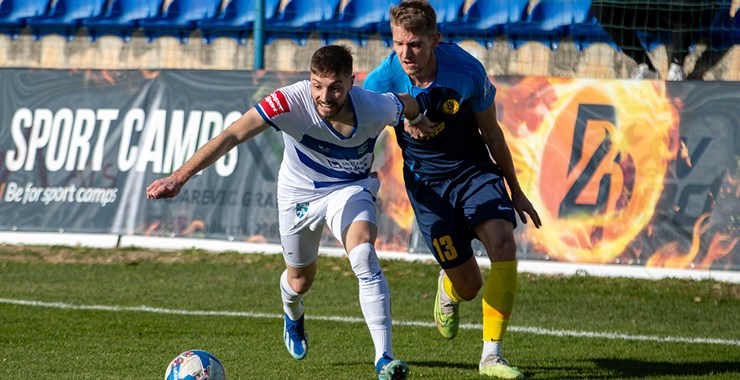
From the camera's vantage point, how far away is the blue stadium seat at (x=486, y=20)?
15852mm

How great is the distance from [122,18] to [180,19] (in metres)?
0.99

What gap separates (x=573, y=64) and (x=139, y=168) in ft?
19.2

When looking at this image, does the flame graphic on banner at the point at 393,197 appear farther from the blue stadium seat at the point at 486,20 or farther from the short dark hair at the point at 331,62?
the short dark hair at the point at 331,62

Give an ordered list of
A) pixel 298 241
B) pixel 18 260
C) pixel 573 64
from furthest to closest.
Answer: pixel 573 64
pixel 18 260
pixel 298 241

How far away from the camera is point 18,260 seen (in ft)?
41.3

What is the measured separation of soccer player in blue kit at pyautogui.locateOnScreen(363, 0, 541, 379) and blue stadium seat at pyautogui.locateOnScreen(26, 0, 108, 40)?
11659 mm

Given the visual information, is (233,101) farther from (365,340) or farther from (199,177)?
(365,340)

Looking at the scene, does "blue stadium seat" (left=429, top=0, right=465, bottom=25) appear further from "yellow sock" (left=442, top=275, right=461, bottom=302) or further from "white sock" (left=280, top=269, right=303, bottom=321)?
"white sock" (left=280, top=269, right=303, bottom=321)

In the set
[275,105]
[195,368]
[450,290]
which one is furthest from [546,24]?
[195,368]

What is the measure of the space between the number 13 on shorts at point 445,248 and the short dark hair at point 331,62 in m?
1.59

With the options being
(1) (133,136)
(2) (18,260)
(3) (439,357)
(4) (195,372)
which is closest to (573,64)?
(1) (133,136)

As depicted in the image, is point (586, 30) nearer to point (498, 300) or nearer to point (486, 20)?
point (486, 20)

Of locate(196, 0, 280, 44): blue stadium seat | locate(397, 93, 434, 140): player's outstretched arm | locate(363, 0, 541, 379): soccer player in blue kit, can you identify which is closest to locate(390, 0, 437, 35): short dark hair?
locate(363, 0, 541, 379): soccer player in blue kit

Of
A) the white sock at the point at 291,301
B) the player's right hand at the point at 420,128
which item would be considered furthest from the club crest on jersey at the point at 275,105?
the white sock at the point at 291,301
